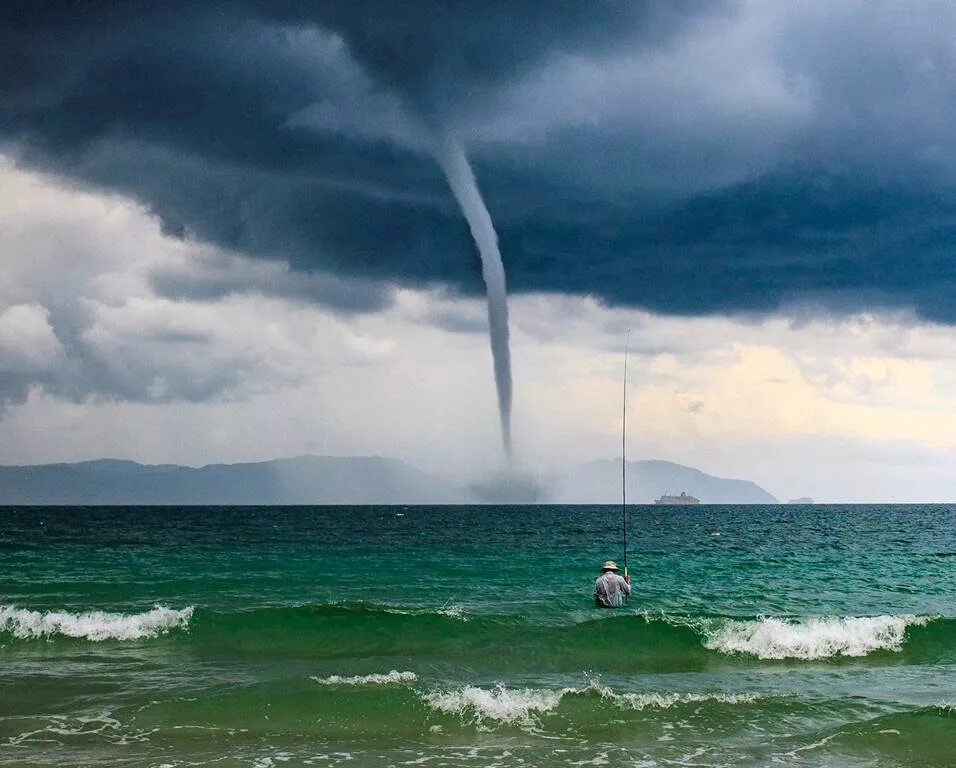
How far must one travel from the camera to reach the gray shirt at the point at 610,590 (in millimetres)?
23703

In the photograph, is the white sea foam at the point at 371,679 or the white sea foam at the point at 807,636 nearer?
the white sea foam at the point at 371,679

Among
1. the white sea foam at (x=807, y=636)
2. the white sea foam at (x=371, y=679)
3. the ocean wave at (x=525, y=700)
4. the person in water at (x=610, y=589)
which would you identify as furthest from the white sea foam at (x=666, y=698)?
the person in water at (x=610, y=589)

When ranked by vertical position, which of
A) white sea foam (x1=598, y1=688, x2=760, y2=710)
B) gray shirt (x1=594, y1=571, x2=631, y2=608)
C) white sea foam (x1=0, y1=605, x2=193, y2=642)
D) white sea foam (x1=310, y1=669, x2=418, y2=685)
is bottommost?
white sea foam (x1=0, y1=605, x2=193, y2=642)

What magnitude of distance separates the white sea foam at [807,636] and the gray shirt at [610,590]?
298 cm

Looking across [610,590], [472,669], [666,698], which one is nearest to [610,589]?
[610,590]

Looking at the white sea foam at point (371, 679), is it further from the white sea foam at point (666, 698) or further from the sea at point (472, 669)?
the white sea foam at point (666, 698)

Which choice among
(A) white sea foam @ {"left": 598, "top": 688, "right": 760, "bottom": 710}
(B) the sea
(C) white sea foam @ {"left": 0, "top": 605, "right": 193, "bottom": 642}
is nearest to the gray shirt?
(B) the sea

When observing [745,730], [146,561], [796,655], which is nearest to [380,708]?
[745,730]

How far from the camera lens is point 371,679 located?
16234 mm

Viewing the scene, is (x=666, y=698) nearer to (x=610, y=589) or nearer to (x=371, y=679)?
(x=371, y=679)

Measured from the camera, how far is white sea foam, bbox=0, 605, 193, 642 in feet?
70.9

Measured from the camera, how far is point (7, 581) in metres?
33.0

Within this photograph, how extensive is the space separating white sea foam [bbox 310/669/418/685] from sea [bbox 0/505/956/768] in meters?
0.06

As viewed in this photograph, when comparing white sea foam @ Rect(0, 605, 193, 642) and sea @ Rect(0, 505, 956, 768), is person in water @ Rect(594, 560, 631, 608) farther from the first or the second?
white sea foam @ Rect(0, 605, 193, 642)
